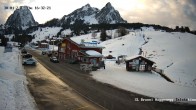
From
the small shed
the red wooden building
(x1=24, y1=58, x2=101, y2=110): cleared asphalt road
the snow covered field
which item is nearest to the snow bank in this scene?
the snow covered field

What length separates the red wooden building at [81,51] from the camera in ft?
204

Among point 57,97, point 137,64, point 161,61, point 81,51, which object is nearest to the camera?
point 57,97

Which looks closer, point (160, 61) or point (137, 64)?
point (137, 64)

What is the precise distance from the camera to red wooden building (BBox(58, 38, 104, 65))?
204 feet

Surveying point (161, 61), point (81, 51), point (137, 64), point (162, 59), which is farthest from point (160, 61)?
point (137, 64)

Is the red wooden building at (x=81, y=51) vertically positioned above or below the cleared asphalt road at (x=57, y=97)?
above

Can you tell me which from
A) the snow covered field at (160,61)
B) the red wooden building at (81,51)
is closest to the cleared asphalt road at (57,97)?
the snow covered field at (160,61)

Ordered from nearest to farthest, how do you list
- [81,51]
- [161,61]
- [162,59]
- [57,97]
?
[57,97], [81,51], [161,61], [162,59]

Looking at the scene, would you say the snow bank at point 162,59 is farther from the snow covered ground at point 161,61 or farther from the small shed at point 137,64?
the small shed at point 137,64

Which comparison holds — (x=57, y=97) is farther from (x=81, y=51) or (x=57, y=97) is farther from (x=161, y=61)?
(x=161, y=61)

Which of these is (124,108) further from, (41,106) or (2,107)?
(2,107)

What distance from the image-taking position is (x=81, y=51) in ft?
219

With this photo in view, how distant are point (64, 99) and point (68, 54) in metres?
Result: 52.1

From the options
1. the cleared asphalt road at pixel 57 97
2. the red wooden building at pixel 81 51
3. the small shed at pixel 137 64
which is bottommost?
the cleared asphalt road at pixel 57 97
